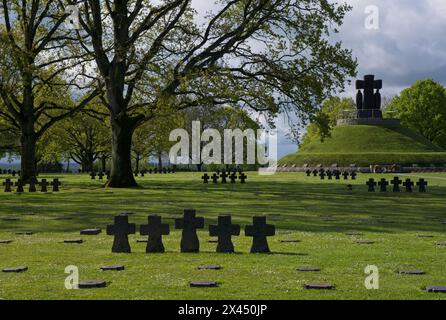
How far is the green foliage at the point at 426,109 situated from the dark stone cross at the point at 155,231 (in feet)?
335

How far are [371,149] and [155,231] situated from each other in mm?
82641

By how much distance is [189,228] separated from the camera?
12.3 m

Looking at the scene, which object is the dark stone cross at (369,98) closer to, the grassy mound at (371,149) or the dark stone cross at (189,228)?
the grassy mound at (371,149)

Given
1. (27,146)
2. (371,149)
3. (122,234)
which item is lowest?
(122,234)

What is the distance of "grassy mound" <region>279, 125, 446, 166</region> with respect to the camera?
84500 mm

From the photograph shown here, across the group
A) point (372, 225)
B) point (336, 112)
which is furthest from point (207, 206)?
point (336, 112)

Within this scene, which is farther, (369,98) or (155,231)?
(369,98)

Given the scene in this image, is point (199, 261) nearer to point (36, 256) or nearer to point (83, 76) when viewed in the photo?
point (36, 256)

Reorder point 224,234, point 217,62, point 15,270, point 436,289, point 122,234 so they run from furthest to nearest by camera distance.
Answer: point 217,62
point 122,234
point 224,234
point 15,270
point 436,289

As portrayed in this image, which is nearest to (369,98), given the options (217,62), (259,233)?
(217,62)

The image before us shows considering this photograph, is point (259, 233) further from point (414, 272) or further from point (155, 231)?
point (414, 272)

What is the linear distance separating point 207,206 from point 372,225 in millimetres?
8260

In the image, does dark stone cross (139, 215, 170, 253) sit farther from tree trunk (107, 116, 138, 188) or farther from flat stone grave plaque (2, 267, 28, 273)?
tree trunk (107, 116, 138, 188)
